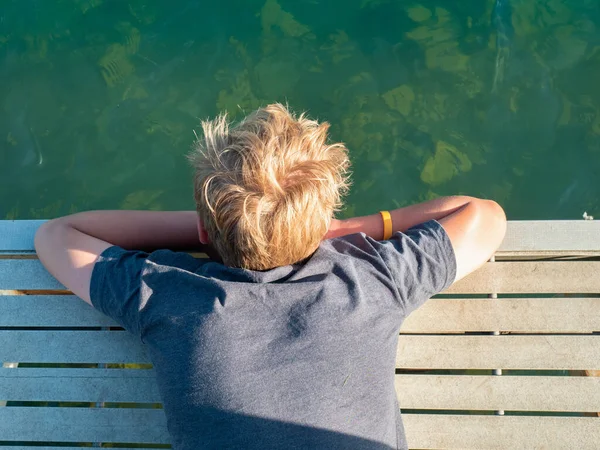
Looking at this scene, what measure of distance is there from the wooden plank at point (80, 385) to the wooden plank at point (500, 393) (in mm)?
936

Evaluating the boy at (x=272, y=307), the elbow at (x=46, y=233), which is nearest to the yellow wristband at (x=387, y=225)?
the boy at (x=272, y=307)

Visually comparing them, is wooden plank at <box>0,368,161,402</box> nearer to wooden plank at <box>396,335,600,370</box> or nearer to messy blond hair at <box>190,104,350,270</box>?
messy blond hair at <box>190,104,350,270</box>

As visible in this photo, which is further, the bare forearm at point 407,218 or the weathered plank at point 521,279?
the weathered plank at point 521,279

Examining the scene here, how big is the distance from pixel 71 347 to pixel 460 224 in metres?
1.46

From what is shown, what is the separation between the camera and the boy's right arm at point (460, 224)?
1806 millimetres

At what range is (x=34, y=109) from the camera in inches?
137

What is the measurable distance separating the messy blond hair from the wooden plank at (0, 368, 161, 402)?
2.59 ft

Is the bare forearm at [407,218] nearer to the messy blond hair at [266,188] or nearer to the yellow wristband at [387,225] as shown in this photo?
A: the yellow wristband at [387,225]

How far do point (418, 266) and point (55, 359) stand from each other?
1.38m

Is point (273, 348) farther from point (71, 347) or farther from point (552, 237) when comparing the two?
point (552, 237)

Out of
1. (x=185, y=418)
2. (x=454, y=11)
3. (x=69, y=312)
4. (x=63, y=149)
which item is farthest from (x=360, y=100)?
(x=185, y=418)

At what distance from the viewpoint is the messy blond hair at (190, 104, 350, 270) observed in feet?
4.65

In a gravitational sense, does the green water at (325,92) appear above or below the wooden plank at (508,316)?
above

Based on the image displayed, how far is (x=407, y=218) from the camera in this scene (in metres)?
1.94
